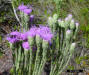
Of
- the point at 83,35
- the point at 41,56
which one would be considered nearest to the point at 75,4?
the point at 83,35

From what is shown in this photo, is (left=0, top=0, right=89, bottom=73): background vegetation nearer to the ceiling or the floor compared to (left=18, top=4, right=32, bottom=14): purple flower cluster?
nearer to the floor

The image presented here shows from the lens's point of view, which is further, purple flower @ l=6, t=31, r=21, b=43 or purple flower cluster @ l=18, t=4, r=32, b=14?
purple flower cluster @ l=18, t=4, r=32, b=14

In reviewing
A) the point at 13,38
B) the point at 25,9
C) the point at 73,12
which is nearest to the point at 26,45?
the point at 13,38

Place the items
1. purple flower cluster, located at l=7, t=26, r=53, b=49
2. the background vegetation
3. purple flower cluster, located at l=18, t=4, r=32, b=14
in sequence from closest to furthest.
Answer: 1. purple flower cluster, located at l=7, t=26, r=53, b=49
2. purple flower cluster, located at l=18, t=4, r=32, b=14
3. the background vegetation

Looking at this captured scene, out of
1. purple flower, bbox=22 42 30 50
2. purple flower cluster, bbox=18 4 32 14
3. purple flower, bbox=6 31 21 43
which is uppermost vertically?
purple flower cluster, bbox=18 4 32 14

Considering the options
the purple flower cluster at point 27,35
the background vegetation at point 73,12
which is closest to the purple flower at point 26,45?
the purple flower cluster at point 27,35

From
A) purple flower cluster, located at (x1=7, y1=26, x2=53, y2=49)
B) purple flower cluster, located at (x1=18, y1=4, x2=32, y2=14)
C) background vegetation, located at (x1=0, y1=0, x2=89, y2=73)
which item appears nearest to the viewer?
purple flower cluster, located at (x1=7, y1=26, x2=53, y2=49)

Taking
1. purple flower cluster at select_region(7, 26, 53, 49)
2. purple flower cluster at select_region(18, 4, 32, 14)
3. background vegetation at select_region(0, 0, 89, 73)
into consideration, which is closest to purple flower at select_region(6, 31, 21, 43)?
purple flower cluster at select_region(7, 26, 53, 49)

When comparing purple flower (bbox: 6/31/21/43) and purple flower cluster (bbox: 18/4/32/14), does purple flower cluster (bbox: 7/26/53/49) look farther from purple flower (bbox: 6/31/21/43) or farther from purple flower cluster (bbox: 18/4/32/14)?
purple flower cluster (bbox: 18/4/32/14)

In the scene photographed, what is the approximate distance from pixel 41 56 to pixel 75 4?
1.78 m

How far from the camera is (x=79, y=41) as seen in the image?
2.65 meters

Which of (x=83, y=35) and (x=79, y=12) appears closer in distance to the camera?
(x=83, y=35)

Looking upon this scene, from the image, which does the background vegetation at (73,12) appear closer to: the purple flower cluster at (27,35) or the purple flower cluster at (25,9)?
the purple flower cluster at (25,9)

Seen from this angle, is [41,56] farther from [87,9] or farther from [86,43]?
[87,9]
